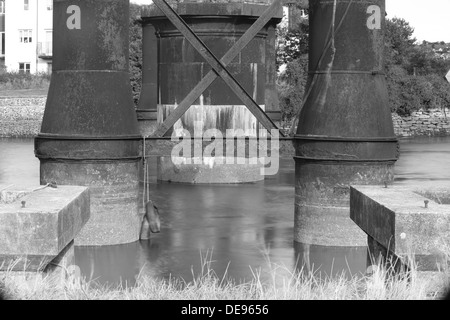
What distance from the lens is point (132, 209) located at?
53.1 feet

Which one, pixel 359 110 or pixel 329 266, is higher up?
pixel 359 110

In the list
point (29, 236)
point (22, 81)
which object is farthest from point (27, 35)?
point (29, 236)

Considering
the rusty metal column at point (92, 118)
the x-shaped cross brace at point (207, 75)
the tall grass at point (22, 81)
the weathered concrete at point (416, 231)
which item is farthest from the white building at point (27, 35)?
the weathered concrete at point (416, 231)

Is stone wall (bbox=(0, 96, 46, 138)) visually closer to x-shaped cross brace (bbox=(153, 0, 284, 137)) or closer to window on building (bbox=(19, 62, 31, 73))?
window on building (bbox=(19, 62, 31, 73))

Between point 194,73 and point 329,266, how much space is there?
1100 cm

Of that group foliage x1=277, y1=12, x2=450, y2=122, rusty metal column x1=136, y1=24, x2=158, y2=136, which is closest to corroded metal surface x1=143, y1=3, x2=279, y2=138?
rusty metal column x1=136, y1=24, x2=158, y2=136

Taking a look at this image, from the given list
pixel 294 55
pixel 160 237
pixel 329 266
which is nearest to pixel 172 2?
pixel 160 237

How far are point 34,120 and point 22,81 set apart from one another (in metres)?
8.02

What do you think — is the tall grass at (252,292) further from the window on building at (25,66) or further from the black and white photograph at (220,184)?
the window on building at (25,66)

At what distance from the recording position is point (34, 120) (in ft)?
212

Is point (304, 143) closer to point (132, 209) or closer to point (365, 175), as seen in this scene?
point (365, 175)

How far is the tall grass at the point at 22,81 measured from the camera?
7112 centimetres

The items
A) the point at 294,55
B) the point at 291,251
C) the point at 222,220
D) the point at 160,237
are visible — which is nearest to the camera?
the point at 291,251

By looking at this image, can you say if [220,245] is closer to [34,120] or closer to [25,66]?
[34,120]
